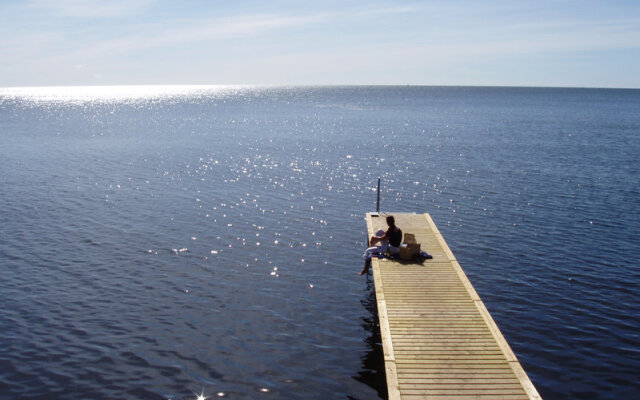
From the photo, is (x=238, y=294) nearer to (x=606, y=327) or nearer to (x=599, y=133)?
(x=606, y=327)

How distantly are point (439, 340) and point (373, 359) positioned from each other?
403cm

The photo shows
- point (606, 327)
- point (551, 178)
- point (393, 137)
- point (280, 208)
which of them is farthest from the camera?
point (393, 137)

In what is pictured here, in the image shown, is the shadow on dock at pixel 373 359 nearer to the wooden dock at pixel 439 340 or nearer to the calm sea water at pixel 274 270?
the calm sea water at pixel 274 270

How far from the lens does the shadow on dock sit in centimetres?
1725

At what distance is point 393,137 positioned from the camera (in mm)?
87375

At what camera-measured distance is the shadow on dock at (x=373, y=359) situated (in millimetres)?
17250

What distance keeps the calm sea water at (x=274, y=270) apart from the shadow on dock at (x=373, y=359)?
8cm

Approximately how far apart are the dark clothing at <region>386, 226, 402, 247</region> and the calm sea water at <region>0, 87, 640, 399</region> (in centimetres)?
337

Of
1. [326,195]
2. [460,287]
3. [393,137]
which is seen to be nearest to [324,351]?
[460,287]

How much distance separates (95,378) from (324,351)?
805 cm

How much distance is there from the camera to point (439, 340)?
1554 centimetres

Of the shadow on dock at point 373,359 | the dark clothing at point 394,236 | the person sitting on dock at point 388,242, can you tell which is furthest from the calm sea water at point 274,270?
the dark clothing at point 394,236

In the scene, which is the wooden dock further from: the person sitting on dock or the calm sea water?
the calm sea water

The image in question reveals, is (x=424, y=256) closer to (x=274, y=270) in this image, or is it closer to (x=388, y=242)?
(x=388, y=242)
